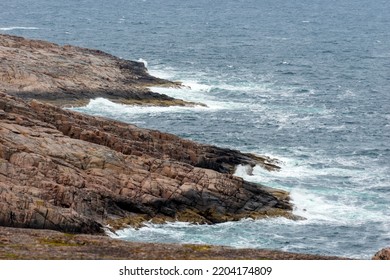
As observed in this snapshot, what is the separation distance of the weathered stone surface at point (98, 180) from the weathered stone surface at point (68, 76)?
27.9 metres

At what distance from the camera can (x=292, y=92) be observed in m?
144

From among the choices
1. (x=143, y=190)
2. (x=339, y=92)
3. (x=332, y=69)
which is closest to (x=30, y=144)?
(x=143, y=190)

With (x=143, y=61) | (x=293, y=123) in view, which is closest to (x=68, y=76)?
(x=293, y=123)

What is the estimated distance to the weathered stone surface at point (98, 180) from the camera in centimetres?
7069

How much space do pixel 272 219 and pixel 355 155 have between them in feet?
93.0

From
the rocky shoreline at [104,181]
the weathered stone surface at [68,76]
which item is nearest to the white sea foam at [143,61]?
the weathered stone surface at [68,76]

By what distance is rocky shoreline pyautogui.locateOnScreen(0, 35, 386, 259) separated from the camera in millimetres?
68625

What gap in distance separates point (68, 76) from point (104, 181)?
164ft

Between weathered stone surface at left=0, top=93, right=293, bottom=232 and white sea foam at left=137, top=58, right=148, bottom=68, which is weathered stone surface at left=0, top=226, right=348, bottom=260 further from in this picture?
white sea foam at left=137, top=58, right=148, bottom=68

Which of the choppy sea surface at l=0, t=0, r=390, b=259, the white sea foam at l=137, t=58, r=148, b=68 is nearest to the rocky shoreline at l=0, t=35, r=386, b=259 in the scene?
the choppy sea surface at l=0, t=0, r=390, b=259

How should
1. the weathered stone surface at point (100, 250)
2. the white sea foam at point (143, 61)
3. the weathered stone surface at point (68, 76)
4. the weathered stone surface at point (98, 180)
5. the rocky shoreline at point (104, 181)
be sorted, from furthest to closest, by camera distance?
the white sea foam at point (143, 61) < the weathered stone surface at point (68, 76) < the weathered stone surface at point (98, 180) < the rocky shoreline at point (104, 181) < the weathered stone surface at point (100, 250)

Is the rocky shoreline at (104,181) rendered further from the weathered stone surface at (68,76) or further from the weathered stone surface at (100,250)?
the weathered stone surface at (68,76)

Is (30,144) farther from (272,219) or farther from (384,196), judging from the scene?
(384,196)

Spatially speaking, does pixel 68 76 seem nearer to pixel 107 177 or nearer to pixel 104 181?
pixel 107 177
